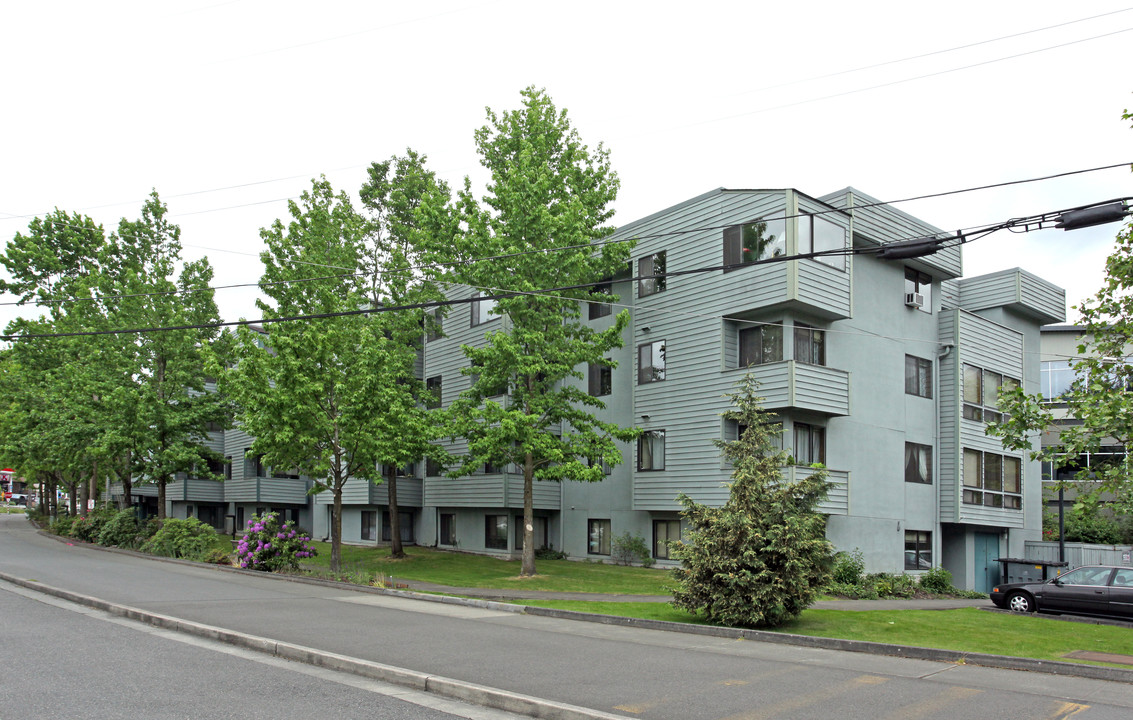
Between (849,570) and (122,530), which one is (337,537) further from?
(122,530)

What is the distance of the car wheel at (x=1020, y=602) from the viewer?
68.6ft

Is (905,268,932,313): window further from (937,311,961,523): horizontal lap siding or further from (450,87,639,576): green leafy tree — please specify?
(450,87,639,576): green leafy tree

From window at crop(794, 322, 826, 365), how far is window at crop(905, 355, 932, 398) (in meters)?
4.72

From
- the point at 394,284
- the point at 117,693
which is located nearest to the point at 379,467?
the point at 394,284

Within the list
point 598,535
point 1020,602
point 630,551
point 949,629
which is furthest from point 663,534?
point 949,629

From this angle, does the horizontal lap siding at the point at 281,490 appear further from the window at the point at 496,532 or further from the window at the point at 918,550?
the window at the point at 918,550

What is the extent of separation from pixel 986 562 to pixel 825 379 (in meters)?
11.7

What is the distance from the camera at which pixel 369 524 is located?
41.3 metres

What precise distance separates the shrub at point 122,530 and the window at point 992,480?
3098 cm

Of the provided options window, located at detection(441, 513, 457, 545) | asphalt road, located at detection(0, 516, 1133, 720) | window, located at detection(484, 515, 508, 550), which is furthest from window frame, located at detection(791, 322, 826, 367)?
window, located at detection(441, 513, 457, 545)

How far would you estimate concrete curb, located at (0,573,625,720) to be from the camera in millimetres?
8070

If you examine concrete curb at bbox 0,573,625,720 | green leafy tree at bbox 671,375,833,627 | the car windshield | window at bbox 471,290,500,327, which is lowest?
the car windshield

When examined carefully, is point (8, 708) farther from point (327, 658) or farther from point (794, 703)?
point (794, 703)

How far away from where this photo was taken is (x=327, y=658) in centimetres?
1041
